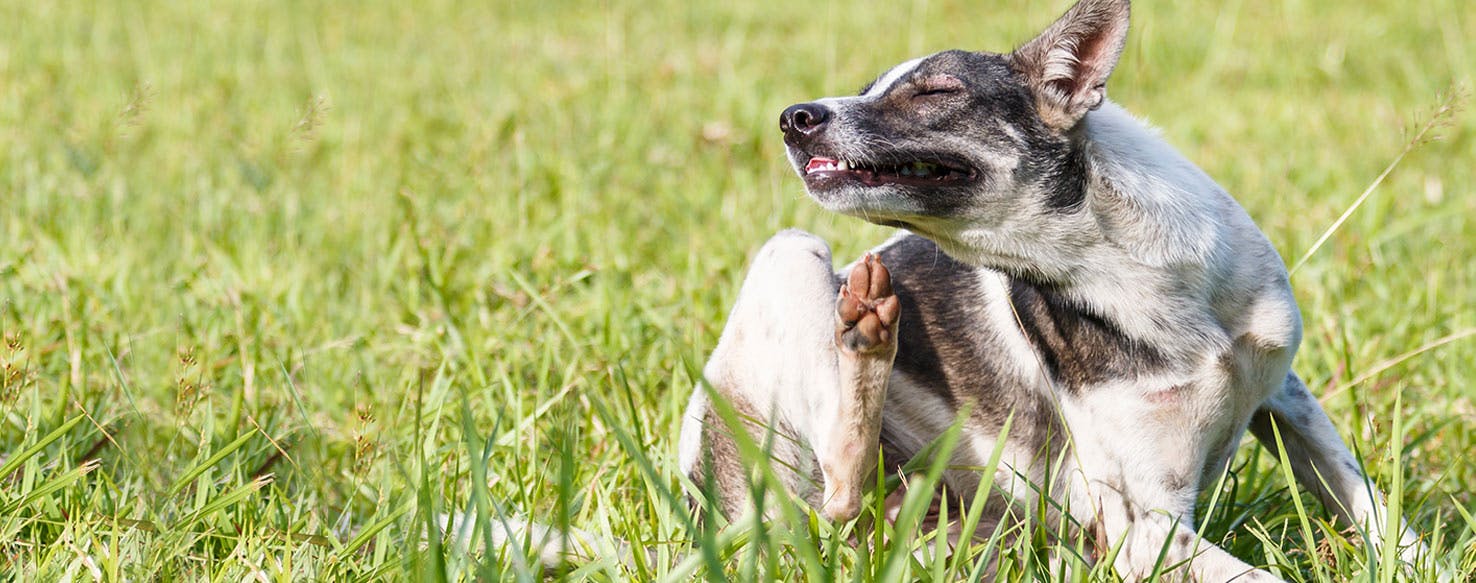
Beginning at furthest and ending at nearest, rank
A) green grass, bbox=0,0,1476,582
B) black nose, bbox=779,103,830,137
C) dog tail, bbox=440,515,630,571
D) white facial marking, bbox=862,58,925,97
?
white facial marking, bbox=862,58,925,97 < black nose, bbox=779,103,830,137 < green grass, bbox=0,0,1476,582 < dog tail, bbox=440,515,630,571

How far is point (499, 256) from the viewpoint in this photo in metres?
4.63

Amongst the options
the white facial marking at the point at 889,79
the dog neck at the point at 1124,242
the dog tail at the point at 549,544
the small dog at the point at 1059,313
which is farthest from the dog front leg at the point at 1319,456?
the dog tail at the point at 549,544

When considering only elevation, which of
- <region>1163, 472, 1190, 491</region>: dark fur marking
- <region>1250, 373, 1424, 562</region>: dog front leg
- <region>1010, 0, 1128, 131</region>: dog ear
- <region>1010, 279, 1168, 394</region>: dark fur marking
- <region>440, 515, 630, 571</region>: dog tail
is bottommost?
<region>440, 515, 630, 571</region>: dog tail

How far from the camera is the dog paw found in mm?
2639

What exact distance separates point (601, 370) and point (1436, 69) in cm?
563

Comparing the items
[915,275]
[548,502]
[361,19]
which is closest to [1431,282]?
[915,275]

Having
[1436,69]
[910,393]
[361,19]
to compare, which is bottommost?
[361,19]

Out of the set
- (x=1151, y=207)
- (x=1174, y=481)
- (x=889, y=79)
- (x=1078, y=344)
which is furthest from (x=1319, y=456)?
(x=889, y=79)

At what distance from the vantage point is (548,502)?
125 inches

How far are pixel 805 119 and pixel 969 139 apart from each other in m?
0.32

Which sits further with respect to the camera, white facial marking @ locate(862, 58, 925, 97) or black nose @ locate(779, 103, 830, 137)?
white facial marking @ locate(862, 58, 925, 97)

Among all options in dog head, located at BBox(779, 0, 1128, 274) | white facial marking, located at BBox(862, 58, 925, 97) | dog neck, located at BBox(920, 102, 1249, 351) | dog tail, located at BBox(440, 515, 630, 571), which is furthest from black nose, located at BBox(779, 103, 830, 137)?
dog tail, located at BBox(440, 515, 630, 571)

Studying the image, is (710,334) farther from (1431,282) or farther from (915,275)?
(1431,282)

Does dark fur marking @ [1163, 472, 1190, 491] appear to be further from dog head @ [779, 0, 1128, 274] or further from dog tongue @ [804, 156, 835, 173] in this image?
dog tongue @ [804, 156, 835, 173]
